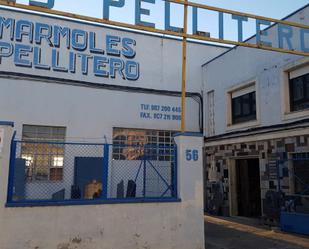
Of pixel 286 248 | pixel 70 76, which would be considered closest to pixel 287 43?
pixel 286 248

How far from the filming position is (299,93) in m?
12.3

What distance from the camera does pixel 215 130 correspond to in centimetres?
1658

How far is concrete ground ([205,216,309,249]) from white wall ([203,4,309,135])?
12.5 feet

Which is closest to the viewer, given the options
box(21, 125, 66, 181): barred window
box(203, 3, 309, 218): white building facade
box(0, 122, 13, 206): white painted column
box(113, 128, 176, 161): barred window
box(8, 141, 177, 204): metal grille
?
box(0, 122, 13, 206): white painted column

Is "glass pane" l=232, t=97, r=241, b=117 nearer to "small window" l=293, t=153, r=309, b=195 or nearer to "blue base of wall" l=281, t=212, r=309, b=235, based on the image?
"small window" l=293, t=153, r=309, b=195

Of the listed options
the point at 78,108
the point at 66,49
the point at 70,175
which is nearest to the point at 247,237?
the point at 70,175

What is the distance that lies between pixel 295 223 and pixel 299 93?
4.36 m

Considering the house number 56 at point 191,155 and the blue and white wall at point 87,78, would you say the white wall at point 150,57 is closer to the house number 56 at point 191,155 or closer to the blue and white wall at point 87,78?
the blue and white wall at point 87,78

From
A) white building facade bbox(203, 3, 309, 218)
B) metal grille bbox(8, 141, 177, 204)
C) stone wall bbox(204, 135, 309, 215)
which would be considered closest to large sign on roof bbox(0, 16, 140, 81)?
metal grille bbox(8, 141, 177, 204)

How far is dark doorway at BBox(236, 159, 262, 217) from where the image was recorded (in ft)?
50.1

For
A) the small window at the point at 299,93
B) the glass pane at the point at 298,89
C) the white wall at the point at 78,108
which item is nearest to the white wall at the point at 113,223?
the small window at the point at 299,93

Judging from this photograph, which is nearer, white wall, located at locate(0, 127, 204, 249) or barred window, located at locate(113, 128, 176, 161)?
white wall, located at locate(0, 127, 204, 249)

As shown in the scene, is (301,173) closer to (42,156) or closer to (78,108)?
(78,108)

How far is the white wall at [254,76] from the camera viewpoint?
41.9ft
